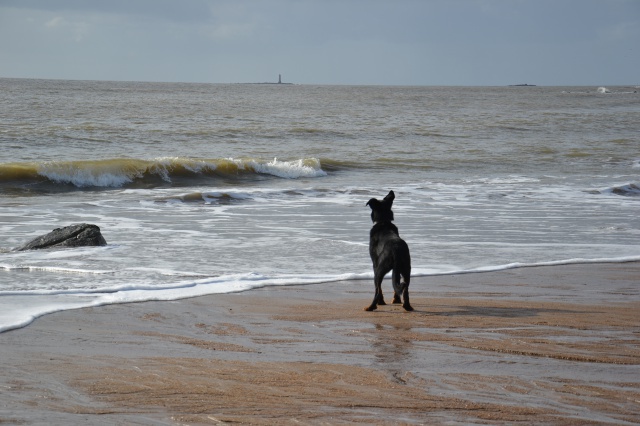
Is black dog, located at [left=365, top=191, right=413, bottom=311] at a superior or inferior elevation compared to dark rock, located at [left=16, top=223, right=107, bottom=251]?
superior

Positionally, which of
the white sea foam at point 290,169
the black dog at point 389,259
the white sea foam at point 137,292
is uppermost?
the black dog at point 389,259

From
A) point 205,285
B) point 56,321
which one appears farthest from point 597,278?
point 56,321

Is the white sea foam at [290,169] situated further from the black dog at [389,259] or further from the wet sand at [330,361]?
the wet sand at [330,361]

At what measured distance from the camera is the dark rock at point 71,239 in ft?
34.8

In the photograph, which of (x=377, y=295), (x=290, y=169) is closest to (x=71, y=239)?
(x=377, y=295)

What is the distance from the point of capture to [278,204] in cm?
1681

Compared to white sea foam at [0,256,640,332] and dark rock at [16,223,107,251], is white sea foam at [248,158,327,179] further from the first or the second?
white sea foam at [0,256,640,332]

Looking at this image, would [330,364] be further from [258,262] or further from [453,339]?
[258,262]

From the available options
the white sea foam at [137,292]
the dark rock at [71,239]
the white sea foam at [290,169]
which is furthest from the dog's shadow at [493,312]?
the white sea foam at [290,169]

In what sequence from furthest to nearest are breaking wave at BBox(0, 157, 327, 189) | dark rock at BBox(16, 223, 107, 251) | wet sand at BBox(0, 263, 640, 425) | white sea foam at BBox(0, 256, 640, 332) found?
breaking wave at BBox(0, 157, 327, 189) < dark rock at BBox(16, 223, 107, 251) < white sea foam at BBox(0, 256, 640, 332) < wet sand at BBox(0, 263, 640, 425)

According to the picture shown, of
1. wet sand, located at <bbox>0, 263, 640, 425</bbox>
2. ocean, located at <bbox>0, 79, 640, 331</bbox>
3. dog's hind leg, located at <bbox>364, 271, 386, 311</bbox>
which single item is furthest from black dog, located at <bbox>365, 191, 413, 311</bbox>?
ocean, located at <bbox>0, 79, 640, 331</bbox>

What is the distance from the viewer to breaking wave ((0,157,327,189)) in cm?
2173

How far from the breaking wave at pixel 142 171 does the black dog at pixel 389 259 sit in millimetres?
14955

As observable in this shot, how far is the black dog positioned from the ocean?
45.5 inches
